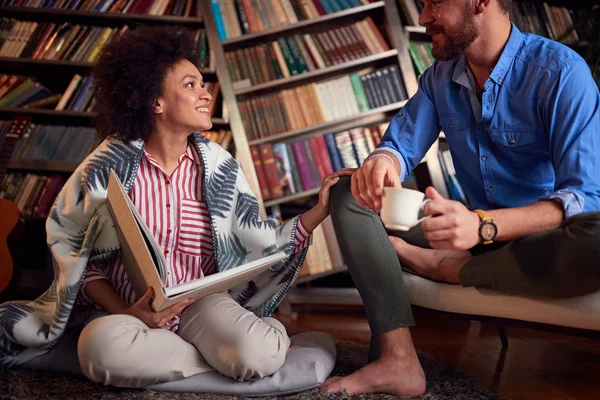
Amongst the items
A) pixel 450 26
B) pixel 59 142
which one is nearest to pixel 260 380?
pixel 450 26

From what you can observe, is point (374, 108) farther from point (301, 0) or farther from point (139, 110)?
point (139, 110)

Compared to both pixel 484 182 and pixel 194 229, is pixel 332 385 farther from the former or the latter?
pixel 484 182

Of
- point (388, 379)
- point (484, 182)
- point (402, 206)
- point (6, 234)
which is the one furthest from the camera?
point (6, 234)

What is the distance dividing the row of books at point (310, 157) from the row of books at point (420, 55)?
0.33m

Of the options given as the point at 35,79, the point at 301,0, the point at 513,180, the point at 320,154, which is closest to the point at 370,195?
the point at 513,180

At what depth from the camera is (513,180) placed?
1573 millimetres

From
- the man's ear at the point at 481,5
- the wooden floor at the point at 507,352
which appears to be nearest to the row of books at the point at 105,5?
the wooden floor at the point at 507,352

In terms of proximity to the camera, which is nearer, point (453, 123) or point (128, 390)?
point (128, 390)

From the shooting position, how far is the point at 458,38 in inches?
61.7

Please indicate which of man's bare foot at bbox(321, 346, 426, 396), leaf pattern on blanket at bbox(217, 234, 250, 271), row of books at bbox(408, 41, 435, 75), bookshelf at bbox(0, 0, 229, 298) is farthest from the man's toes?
row of books at bbox(408, 41, 435, 75)

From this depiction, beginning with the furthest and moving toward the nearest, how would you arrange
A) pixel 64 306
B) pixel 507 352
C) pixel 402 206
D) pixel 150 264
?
pixel 507 352, pixel 64 306, pixel 150 264, pixel 402 206

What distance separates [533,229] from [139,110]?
1059 mm

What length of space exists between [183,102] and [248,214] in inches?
13.8

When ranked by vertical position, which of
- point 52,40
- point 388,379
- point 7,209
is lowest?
point 388,379
